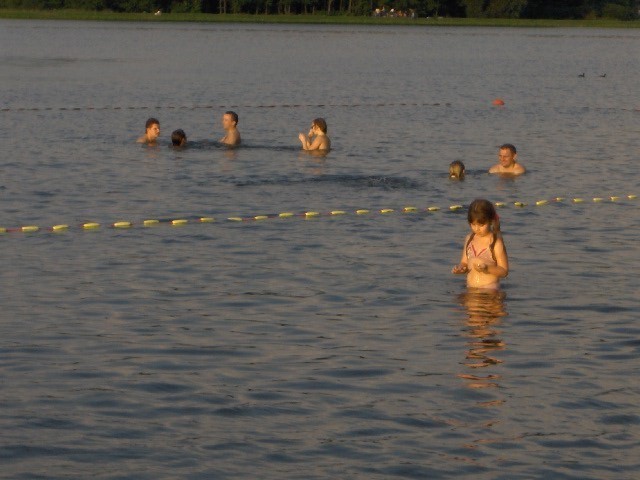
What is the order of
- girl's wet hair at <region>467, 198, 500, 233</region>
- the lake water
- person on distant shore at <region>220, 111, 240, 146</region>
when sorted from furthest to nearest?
person on distant shore at <region>220, 111, 240, 146</region>
girl's wet hair at <region>467, 198, 500, 233</region>
the lake water

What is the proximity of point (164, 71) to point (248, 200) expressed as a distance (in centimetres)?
4072

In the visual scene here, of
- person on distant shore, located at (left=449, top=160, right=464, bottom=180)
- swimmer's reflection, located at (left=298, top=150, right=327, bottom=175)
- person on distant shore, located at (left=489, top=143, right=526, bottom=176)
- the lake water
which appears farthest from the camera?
swimmer's reflection, located at (left=298, top=150, right=327, bottom=175)

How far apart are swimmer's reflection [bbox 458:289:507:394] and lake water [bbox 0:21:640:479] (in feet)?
0.12

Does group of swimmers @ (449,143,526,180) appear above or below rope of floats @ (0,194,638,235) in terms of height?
above

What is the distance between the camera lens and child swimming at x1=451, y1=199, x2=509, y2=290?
46.3ft

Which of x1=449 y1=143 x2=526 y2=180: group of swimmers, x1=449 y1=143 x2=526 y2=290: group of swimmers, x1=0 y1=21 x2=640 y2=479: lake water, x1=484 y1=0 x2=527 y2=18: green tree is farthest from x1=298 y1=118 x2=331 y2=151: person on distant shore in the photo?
x1=484 y1=0 x2=527 y2=18: green tree

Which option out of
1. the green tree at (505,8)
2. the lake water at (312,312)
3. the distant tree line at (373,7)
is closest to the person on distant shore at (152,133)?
the lake water at (312,312)

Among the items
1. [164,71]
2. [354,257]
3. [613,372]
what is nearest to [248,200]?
[354,257]

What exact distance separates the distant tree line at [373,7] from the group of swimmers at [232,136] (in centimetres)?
11037

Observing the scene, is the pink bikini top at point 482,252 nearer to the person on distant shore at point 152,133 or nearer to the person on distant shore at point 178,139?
the person on distant shore at point 178,139

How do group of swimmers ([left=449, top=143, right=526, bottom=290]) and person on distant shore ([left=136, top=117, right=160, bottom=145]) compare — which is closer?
A: group of swimmers ([left=449, top=143, right=526, bottom=290])

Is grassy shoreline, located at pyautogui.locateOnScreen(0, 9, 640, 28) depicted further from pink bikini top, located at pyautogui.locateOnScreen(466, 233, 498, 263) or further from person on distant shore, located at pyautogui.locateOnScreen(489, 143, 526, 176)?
pink bikini top, located at pyautogui.locateOnScreen(466, 233, 498, 263)

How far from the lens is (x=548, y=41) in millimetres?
113562

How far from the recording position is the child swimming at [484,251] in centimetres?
1410
